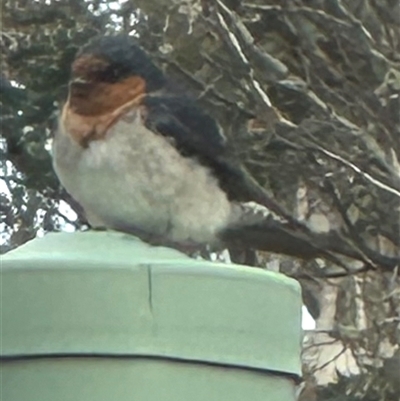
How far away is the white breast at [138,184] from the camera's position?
9.45 feet

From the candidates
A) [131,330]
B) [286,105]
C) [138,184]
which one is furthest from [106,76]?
[286,105]

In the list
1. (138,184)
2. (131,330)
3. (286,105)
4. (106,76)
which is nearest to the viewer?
(131,330)

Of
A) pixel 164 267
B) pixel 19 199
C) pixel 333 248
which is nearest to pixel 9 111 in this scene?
pixel 19 199

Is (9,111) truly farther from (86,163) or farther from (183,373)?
(183,373)

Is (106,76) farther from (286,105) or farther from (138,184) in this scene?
(286,105)

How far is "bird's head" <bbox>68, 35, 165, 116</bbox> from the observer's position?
125 inches

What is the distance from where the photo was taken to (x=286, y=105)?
601 centimetres

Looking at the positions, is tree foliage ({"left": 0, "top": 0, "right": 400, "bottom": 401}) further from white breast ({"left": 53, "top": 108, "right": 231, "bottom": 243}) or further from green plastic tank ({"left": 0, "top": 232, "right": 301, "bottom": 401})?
green plastic tank ({"left": 0, "top": 232, "right": 301, "bottom": 401})

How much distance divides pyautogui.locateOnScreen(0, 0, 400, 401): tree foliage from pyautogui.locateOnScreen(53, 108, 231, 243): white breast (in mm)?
1695

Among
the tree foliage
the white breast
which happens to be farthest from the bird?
the tree foliage

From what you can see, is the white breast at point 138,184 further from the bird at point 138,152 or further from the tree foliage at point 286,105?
the tree foliage at point 286,105

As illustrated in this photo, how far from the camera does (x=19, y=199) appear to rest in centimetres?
630

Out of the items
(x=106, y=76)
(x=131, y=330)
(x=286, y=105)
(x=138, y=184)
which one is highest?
(x=131, y=330)

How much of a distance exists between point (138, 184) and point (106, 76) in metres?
0.34
